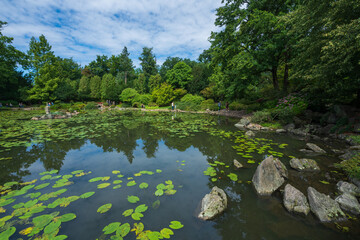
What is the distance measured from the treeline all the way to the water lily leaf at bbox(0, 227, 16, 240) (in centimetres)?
856

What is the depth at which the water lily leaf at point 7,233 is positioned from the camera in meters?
1.98

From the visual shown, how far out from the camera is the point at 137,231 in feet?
7.06

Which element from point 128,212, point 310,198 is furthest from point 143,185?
point 310,198

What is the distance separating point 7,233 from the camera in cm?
205

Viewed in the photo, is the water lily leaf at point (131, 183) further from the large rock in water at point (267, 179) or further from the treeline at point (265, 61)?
the treeline at point (265, 61)

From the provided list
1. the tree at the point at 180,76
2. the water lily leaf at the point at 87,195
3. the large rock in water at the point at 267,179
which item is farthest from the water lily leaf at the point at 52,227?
the tree at the point at 180,76

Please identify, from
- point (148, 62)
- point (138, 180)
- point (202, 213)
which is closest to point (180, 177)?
point (138, 180)

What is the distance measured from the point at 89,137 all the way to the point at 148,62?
40.4 metres

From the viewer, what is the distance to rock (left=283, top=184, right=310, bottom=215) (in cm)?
256

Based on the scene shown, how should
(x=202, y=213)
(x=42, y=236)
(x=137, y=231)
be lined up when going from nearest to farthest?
(x=42, y=236) → (x=137, y=231) → (x=202, y=213)

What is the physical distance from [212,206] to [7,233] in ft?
10.0

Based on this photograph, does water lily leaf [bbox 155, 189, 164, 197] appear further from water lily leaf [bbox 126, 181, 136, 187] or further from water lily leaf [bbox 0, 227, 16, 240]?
water lily leaf [bbox 0, 227, 16, 240]

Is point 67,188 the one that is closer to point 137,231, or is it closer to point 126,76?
point 137,231

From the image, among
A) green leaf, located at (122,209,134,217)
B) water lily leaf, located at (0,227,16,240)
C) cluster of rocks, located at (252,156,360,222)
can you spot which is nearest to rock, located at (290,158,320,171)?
cluster of rocks, located at (252,156,360,222)
